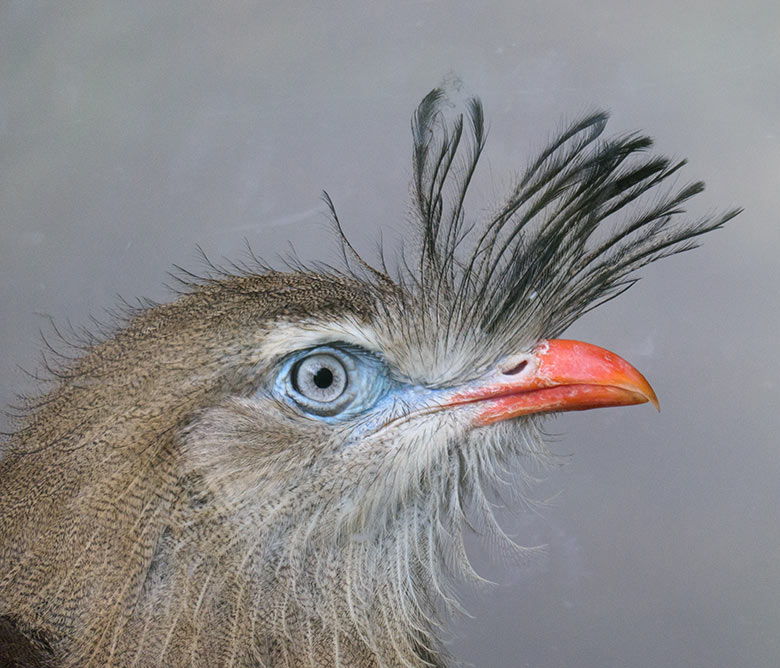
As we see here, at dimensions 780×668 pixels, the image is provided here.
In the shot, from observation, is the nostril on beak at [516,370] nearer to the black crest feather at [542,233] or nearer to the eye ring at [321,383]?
the black crest feather at [542,233]

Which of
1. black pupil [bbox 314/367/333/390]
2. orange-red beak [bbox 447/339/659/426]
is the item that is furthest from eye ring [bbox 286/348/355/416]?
orange-red beak [bbox 447/339/659/426]

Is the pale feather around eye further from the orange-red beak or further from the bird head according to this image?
the orange-red beak

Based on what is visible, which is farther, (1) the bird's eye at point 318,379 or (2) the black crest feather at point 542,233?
(2) the black crest feather at point 542,233

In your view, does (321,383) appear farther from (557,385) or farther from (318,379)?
(557,385)

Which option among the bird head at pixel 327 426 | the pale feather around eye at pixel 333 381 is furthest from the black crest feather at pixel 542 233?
the pale feather around eye at pixel 333 381

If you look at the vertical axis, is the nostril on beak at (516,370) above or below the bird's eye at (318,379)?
above

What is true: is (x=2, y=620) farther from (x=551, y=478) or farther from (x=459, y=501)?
(x=551, y=478)

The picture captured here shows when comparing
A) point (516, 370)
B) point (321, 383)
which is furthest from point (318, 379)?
point (516, 370)
